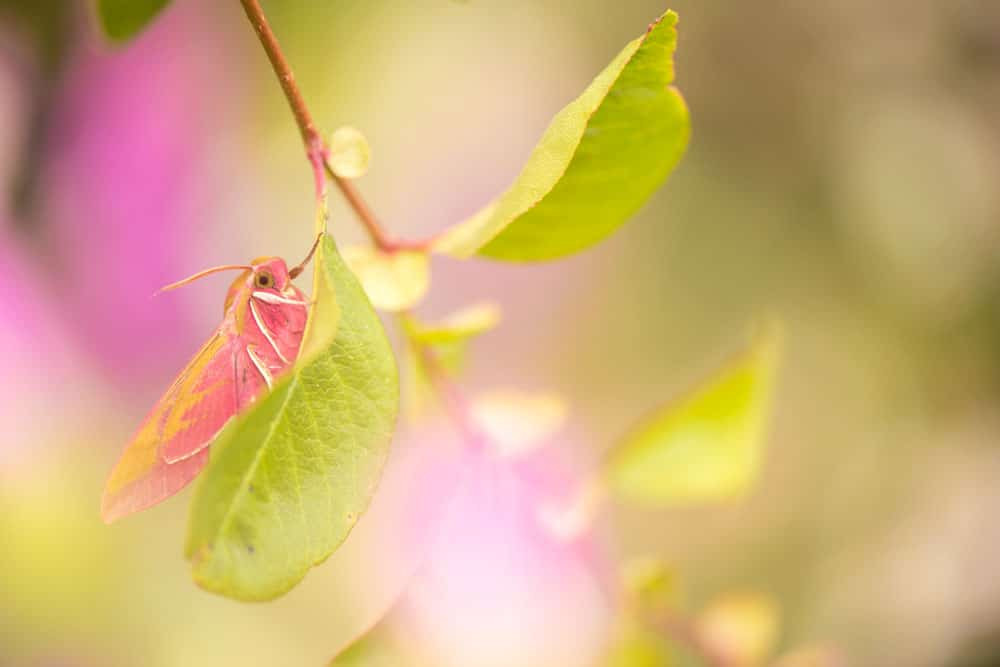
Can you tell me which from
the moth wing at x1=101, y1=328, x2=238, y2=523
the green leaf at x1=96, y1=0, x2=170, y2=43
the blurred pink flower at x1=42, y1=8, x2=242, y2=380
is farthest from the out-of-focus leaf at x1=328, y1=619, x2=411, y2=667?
the blurred pink flower at x1=42, y1=8, x2=242, y2=380

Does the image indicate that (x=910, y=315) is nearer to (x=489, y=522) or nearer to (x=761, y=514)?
(x=761, y=514)

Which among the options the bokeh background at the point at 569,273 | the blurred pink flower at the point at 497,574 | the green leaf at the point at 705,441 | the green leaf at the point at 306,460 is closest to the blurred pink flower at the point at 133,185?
the bokeh background at the point at 569,273

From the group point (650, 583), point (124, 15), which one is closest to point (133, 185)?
point (124, 15)

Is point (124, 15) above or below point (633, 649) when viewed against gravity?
above

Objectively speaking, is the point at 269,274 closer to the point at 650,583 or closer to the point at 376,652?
the point at 376,652

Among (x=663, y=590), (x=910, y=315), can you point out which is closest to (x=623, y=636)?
(x=663, y=590)

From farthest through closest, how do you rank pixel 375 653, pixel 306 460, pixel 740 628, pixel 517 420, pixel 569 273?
1. pixel 569 273
2. pixel 740 628
3. pixel 517 420
4. pixel 375 653
5. pixel 306 460

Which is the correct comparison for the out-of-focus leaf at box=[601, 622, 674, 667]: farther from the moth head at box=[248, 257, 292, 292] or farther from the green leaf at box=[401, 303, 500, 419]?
the moth head at box=[248, 257, 292, 292]
